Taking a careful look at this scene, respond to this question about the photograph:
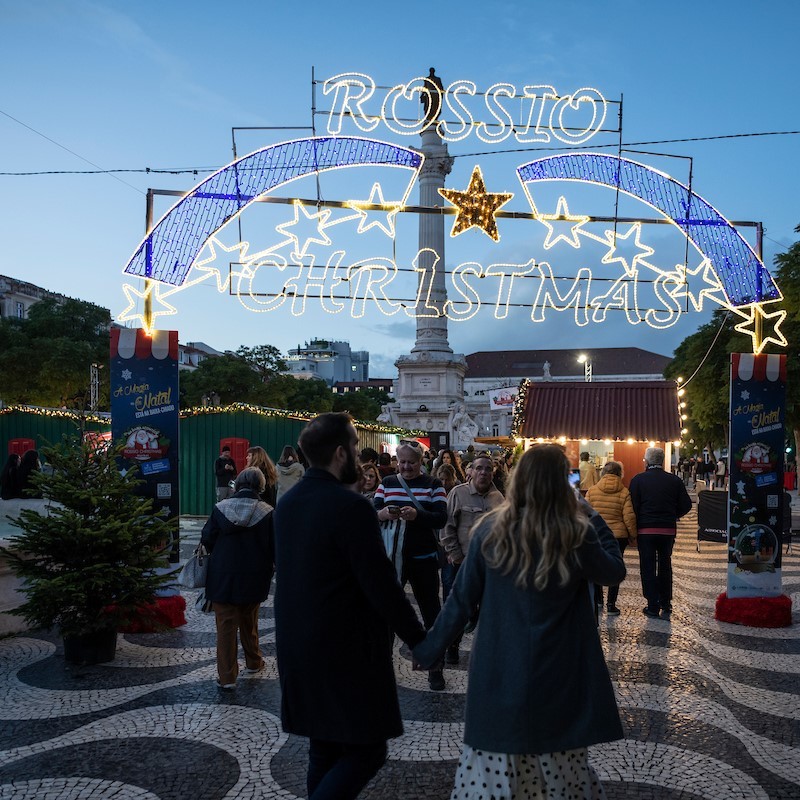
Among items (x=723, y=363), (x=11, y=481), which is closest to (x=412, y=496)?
(x=11, y=481)

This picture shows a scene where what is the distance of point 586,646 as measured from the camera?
3.14 m

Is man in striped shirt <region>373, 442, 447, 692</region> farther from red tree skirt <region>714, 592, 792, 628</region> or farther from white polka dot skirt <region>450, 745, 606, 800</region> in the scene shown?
red tree skirt <region>714, 592, 792, 628</region>

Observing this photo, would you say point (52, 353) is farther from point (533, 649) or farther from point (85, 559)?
point (533, 649)

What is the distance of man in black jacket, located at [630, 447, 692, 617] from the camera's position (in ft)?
29.4

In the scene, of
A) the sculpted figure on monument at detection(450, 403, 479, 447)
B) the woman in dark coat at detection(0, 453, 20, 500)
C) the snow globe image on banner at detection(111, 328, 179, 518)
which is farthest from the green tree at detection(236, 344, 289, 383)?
the snow globe image on banner at detection(111, 328, 179, 518)

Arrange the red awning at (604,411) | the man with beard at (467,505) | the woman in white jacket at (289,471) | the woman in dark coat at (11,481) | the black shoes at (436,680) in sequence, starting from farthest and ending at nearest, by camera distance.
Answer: the red awning at (604,411)
the woman in dark coat at (11,481)
the woman in white jacket at (289,471)
the man with beard at (467,505)
the black shoes at (436,680)

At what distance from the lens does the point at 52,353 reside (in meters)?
38.9

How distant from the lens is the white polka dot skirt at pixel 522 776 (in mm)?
3078

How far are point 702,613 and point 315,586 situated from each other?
293 inches

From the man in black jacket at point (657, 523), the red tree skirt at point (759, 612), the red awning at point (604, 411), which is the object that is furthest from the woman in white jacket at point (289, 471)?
the red awning at point (604, 411)

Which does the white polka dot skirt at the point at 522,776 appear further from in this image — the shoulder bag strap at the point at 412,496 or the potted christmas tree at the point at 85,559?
the potted christmas tree at the point at 85,559

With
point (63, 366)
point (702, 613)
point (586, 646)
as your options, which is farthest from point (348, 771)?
point (63, 366)

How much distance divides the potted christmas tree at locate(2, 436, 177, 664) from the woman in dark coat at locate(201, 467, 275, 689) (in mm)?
1175

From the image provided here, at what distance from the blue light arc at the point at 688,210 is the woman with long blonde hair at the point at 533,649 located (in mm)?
8147
